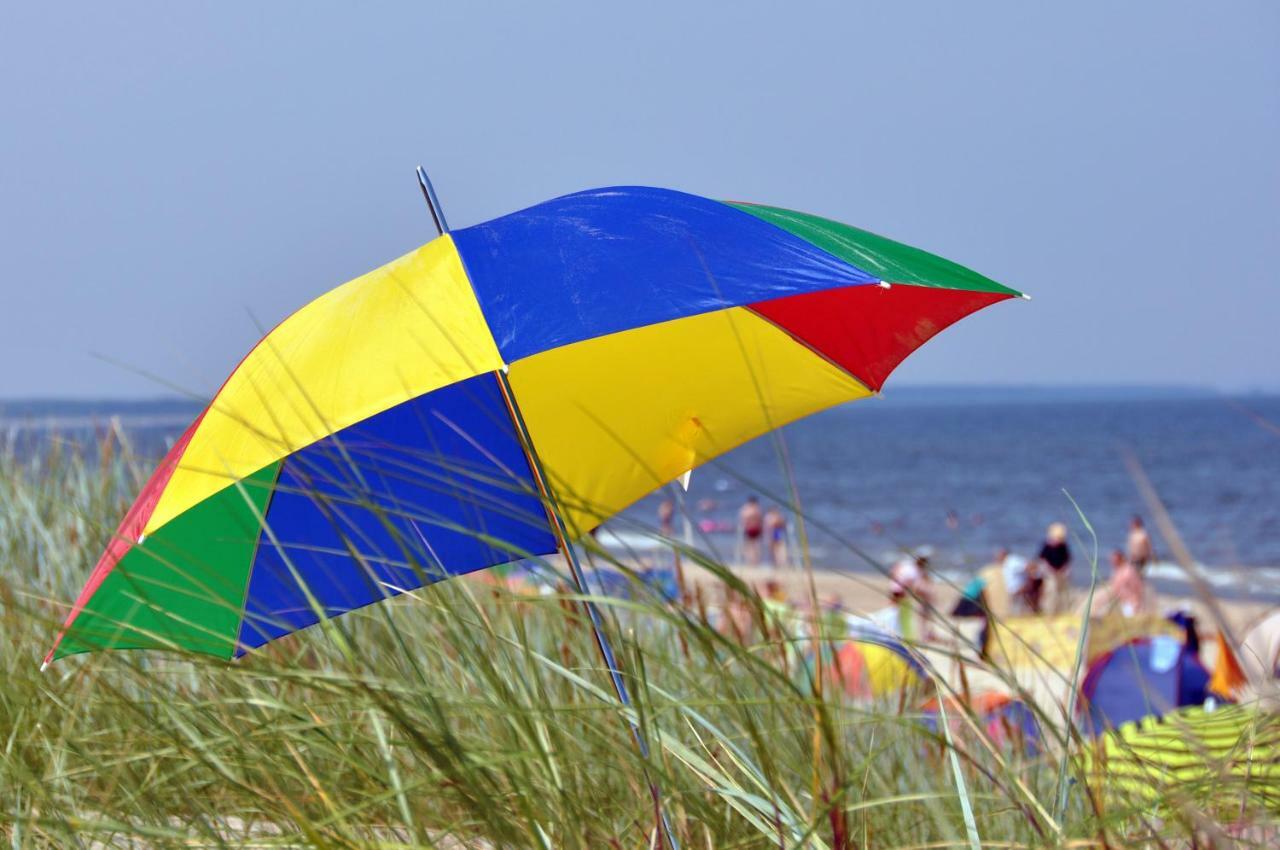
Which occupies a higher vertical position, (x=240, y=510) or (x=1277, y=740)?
(x=240, y=510)

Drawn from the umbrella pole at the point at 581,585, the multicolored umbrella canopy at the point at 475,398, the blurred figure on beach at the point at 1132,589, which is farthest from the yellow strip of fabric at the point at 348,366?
the blurred figure on beach at the point at 1132,589

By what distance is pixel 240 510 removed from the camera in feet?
6.47

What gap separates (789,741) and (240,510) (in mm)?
973

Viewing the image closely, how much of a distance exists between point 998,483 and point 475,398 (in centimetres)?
5021

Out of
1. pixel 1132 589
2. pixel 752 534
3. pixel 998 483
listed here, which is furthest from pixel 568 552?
pixel 998 483

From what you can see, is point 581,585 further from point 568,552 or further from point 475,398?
point 475,398

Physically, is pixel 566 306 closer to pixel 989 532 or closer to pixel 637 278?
pixel 637 278

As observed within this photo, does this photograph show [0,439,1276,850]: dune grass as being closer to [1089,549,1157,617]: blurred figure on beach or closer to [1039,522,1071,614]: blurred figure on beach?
[1089,549,1157,617]: blurred figure on beach

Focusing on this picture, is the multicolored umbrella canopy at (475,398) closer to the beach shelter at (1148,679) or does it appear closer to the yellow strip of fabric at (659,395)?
the yellow strip of fabric at (659,395)

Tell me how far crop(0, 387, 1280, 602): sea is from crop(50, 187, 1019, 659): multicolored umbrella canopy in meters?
0.22

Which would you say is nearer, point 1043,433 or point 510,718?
point 510,718

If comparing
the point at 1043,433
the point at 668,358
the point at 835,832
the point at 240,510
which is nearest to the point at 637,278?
the point at 668,358

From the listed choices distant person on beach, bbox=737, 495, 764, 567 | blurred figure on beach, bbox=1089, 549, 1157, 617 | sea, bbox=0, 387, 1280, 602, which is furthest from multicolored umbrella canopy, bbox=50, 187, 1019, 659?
distant person on beach, bbox=737, 495, 764, 567

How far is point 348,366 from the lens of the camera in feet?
6.03
